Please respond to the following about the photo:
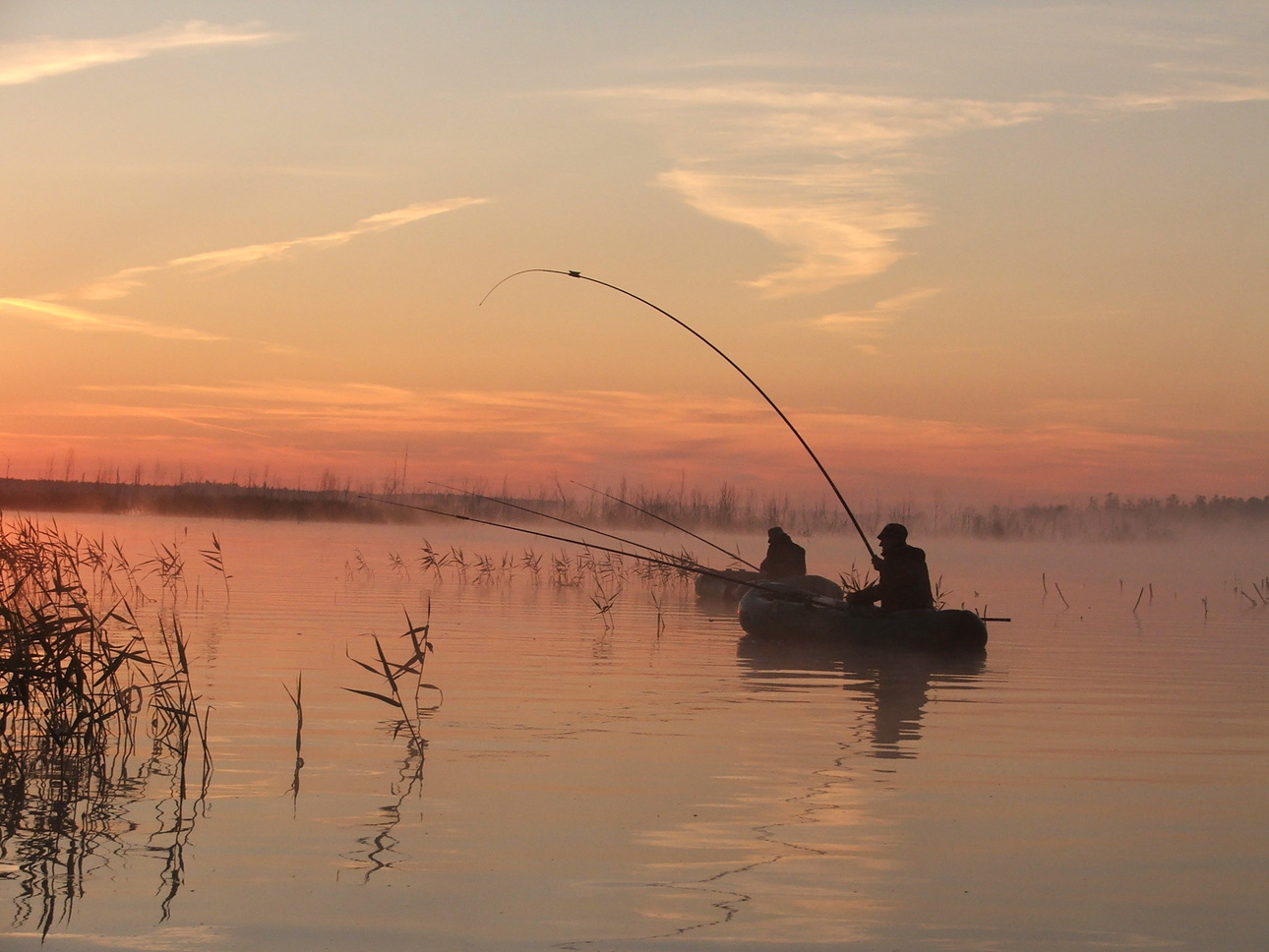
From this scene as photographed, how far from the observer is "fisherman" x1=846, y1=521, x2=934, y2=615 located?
1451 cm

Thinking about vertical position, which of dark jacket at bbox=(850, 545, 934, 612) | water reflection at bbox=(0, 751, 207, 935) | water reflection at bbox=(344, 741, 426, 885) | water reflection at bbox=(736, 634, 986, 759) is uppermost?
dark jacket at bbox=(850, 545, 934, 612)

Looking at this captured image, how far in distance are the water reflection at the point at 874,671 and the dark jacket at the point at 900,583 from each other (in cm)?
52

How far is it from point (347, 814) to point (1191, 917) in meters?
3.70

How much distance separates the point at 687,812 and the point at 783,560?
12896 mm

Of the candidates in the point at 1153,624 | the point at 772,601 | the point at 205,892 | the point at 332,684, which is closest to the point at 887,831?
the point at 205,892

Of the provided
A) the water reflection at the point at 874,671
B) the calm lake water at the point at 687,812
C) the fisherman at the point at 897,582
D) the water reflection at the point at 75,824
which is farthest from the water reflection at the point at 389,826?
the fisherman at the point at 897,582

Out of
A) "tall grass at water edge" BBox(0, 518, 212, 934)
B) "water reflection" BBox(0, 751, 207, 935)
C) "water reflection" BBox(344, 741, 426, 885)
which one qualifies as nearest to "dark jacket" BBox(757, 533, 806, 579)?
"tall grass at water edge" BBox(0, 518, 212, 934)

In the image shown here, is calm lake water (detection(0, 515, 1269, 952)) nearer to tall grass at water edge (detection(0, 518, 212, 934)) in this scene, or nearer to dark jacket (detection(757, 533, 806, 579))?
tall grass at water edge (detection(0, 518, 212, 934))

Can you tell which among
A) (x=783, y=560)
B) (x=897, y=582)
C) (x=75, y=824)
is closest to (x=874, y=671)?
(x=897, y=582)

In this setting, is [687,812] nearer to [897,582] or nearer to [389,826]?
[389,826]

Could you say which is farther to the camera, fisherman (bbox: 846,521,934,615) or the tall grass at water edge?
fisherman (bbox: 846,521,934,615)

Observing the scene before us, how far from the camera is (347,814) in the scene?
6746mm

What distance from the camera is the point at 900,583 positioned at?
1460cm

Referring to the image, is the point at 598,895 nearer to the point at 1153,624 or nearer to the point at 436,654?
the point at 436,654
